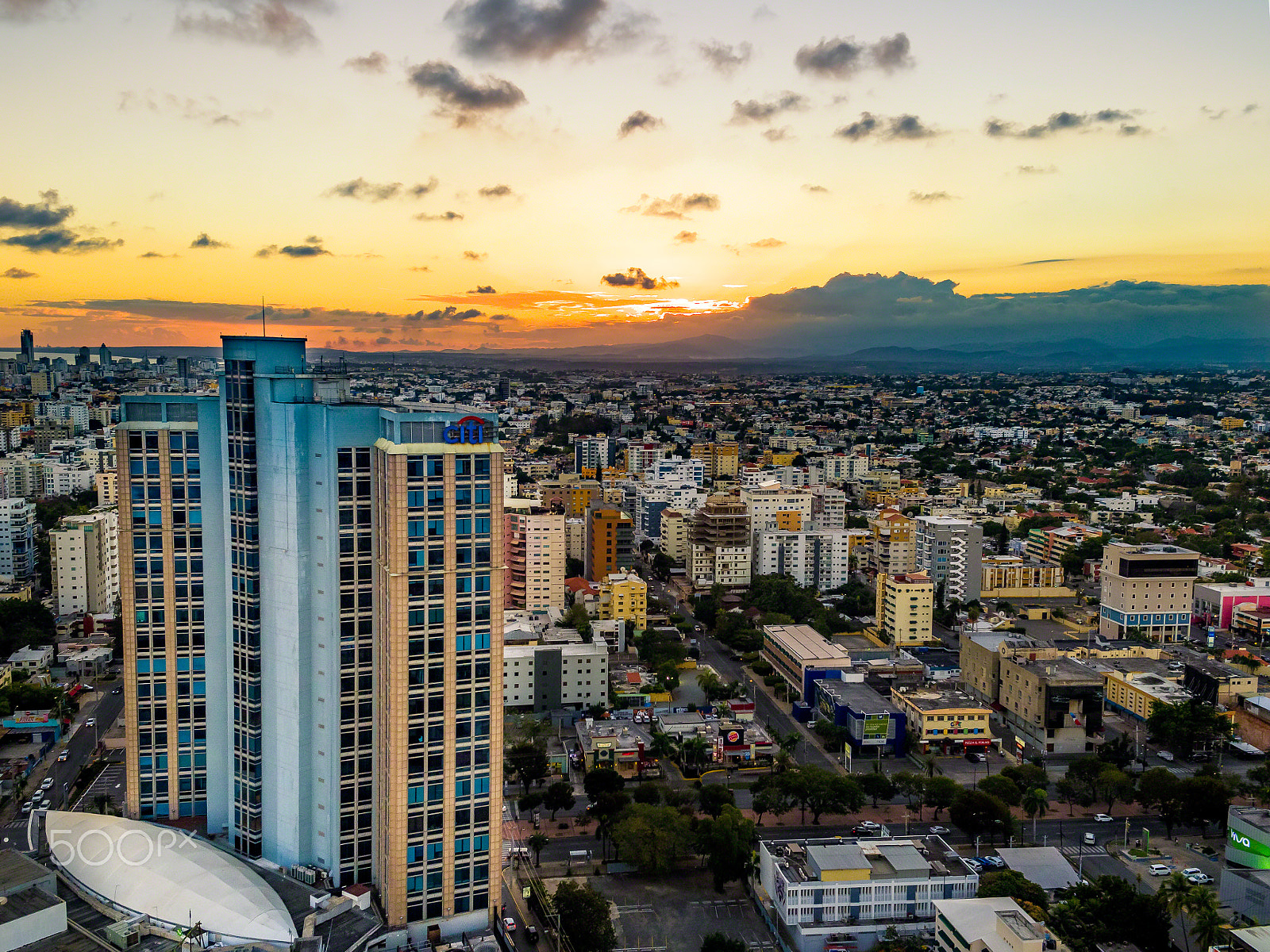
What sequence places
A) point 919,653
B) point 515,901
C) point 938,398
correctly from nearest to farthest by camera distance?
point 515,901 < point 919,653 < point 938,398

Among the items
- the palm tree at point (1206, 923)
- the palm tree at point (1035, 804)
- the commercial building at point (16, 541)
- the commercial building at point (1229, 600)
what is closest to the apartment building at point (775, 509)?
the commercial building at point (1229, 600)

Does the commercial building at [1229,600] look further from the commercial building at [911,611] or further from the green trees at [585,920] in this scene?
the green trees at [585,920]

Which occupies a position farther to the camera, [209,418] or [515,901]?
[515,901]

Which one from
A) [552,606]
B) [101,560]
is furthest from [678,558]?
[101,560]

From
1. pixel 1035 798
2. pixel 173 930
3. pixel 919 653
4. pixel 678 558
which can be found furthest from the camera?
pixel 678 558

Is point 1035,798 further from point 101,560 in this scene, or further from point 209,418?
point 101,560

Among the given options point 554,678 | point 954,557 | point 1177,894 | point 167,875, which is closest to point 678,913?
point 1177,894
